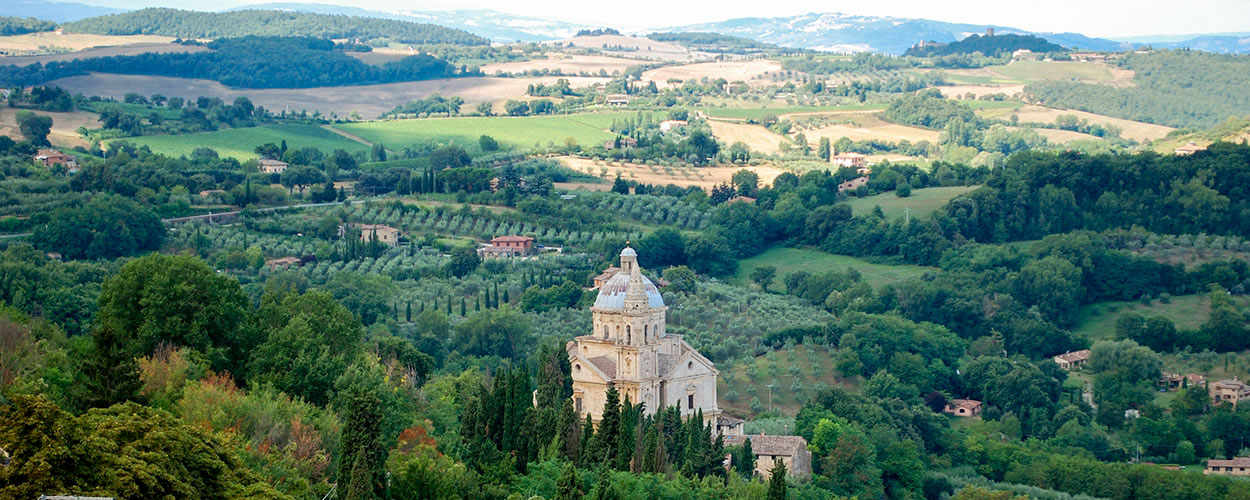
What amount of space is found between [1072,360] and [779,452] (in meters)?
35.2

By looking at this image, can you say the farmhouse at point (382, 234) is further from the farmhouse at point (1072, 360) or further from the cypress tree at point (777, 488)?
the cypress tree at point (777, 488)

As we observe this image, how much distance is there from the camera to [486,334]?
244ft

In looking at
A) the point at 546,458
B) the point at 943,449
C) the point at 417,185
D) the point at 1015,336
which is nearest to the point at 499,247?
the point at 417,185

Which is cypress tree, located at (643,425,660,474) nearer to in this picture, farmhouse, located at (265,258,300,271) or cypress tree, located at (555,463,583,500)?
cypress tree, located at (555,463,583,500)

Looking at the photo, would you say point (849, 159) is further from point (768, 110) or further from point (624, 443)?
point (624, 443)

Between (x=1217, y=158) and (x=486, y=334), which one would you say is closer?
(x=486, y=334)

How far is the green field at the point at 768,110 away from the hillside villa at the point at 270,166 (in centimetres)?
5857

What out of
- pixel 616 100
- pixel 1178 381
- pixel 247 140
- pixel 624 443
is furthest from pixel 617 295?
pixel 616 100

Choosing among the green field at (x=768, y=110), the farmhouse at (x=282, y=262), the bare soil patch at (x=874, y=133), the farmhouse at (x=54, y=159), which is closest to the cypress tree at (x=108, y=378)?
the farmhouse at (x=282, y=262)

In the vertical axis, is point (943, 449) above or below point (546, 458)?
below

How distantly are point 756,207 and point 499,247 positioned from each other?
808 inches

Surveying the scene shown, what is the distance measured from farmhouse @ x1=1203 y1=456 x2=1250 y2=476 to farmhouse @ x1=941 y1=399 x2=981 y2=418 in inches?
415

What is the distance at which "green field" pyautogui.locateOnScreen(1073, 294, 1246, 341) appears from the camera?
93.4 meters

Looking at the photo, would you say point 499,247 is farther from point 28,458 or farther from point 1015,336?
point 28,458
